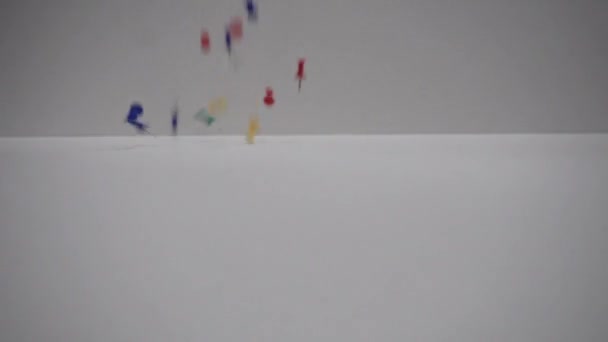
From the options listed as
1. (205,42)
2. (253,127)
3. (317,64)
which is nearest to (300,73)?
(317,64)

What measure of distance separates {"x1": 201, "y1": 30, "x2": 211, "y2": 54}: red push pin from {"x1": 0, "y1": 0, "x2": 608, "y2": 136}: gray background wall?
0.03 m

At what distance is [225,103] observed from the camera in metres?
1.75

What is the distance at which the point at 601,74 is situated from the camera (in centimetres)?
179

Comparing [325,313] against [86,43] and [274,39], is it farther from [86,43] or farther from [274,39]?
[86,43]

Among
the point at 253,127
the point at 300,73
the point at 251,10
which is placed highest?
the point at 251,10

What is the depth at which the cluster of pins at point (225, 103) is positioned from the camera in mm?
1661

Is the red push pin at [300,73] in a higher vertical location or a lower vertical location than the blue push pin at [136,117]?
higher

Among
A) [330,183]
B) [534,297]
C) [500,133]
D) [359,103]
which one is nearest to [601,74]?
[500,133]

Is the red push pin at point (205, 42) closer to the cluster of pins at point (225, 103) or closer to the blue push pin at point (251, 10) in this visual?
the cluster of pins at point (225, 103)

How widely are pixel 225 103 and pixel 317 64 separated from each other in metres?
0.44

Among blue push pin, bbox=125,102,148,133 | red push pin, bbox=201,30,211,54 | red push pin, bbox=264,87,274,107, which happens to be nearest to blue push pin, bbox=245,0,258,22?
red push pin, bbox=201,30,211,54

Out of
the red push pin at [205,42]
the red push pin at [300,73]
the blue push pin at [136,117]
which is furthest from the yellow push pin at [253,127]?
the blue push pin at [136,117]

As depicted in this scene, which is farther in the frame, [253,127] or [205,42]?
[253,127]

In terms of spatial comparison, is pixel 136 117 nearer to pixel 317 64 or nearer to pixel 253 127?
pixel 253 127
